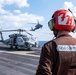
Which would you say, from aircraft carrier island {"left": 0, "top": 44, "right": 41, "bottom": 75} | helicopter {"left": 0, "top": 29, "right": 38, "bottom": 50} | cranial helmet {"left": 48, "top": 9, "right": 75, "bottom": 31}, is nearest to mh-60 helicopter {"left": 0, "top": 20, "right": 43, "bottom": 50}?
helicopter {"left": 0, "top": 29, "right": 38, "bottom": 50}

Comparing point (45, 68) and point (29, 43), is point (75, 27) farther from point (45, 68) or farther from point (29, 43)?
point (29, 43)

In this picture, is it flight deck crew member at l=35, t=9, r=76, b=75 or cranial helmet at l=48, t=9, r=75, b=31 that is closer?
flight deck crew member at l=35, t=9, r=76, b=75

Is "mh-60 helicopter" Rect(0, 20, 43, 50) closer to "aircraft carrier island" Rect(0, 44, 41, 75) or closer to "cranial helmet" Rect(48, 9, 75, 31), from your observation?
"aircraft carrier island" Rect(0, 44, 41, 75)

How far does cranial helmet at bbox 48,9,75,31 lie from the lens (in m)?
2.54

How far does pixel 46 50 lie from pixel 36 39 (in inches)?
1329

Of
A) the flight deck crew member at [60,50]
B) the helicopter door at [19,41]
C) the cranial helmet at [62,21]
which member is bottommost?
the helicopter door at [19,41]

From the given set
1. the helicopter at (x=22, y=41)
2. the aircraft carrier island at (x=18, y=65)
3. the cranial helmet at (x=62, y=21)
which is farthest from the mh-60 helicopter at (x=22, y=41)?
the cranial helmet at (x=62, y=21)

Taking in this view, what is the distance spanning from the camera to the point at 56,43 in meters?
2.42

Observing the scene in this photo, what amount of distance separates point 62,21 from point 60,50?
0.32m

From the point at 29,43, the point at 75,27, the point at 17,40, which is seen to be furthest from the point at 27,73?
the point at 17,40

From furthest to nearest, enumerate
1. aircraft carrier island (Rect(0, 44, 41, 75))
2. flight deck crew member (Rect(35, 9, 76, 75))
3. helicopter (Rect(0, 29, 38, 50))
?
helicopter (Rect(0, 29, 38, 50)) < aircraft carrier island (Rect(0, 44, 41, 75)) < flight deck crew member (Rect(35, 9, 76, 75))

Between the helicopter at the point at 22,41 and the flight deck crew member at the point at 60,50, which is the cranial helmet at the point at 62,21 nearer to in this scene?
the flight deck crew member at the point at 60,50

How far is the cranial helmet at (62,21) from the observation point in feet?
8.32

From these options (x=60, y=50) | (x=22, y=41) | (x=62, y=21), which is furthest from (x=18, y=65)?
(x=22, y=41)
